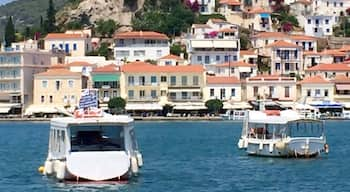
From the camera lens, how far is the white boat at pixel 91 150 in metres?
35.3

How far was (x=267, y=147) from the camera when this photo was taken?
1929 inches

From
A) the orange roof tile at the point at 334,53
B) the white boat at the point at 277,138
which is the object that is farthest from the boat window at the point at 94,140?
the orange roof tile at the point at 334,53

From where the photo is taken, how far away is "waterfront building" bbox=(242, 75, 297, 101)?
98625 mm

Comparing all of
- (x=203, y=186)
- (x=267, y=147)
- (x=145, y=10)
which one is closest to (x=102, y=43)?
(x=145, y=10)

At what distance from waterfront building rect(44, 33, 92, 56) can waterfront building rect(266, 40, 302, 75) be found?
704 inches

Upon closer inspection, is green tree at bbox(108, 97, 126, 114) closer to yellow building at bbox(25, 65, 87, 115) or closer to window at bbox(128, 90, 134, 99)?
window at bbox(128, 90, 134, 99)

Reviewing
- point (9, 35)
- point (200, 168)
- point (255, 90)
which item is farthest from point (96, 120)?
point (9, 35)

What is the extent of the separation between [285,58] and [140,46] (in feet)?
45.8

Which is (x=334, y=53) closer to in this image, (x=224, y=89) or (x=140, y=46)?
(x=224, y=89)

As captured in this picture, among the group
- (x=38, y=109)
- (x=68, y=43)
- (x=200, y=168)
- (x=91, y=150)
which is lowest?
(x=38, y=109)

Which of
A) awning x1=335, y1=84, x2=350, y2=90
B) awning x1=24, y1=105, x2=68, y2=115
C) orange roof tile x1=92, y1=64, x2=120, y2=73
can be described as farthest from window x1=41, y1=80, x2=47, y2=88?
awning x1=335, y1=84, x2=350, y2=90

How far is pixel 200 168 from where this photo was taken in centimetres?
4438

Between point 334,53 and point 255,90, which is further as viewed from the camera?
point 334,53

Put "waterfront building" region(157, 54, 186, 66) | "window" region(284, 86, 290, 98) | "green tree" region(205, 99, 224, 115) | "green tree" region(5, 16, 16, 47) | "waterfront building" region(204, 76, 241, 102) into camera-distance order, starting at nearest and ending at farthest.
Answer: "green tree" region(205, 99, 224, 115) < "waterfront building" region(204, 76, 241, 102) < "window" region(284, 86, 290, 98) < "waterfront building" region(157, 54, 186, 66) < "green tree" region(5, 16, 16, 47)
